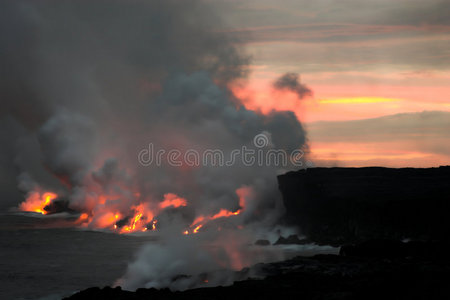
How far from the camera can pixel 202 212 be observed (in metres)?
173

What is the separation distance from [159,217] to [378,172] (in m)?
62.1

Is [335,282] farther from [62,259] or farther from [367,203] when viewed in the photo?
[367,203]

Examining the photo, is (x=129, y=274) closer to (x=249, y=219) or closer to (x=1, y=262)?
(x=1, y=262)

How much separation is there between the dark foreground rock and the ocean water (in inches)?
953

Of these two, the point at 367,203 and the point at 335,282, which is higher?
the point at 367,203

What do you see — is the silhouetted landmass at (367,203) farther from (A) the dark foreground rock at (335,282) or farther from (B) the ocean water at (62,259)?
(A) the dark foreground rock at (335,282)

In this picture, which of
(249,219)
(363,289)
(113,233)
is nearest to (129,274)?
(363,289)

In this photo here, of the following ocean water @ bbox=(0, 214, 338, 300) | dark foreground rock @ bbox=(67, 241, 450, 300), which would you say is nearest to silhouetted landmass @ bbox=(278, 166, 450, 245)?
ocean water @ bbox=(0, 214, 338, 300)

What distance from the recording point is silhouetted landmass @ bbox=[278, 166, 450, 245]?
124250 mm

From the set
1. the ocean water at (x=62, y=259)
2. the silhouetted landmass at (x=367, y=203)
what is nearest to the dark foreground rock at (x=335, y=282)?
the ocean water at (x=62, y=259)

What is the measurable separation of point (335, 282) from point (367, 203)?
7605cm

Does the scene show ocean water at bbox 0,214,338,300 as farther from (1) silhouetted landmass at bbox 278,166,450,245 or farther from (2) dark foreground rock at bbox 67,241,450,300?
(2) dark foreground rock at bbox 67,241,450,300

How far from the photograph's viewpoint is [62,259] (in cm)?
12062

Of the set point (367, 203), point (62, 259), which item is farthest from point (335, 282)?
point (367, 203)
